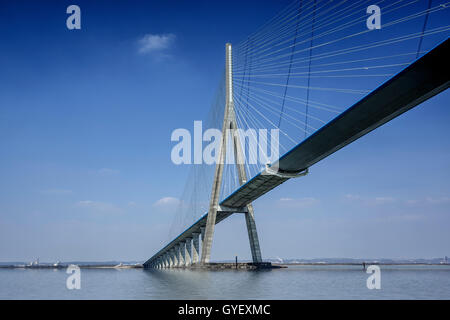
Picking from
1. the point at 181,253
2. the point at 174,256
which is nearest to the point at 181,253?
the point at 181,253

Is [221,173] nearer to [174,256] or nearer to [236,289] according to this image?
[236,289]

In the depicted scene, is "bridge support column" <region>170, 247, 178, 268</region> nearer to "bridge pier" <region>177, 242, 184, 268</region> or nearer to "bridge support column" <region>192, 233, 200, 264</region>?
"bridge pier" <region>177, 242, 184, 268</region>

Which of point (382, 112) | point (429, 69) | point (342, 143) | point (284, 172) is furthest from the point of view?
point (284, 172)

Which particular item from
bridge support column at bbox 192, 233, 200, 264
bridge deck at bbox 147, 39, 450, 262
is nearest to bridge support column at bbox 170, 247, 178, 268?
bridge support column at bbox 192, 233, 200, 264

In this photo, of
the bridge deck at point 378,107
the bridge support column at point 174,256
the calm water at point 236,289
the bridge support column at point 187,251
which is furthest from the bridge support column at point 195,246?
the bridge deck at point 378,107

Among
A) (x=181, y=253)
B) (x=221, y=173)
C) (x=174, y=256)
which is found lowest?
(x=174, y=256)
